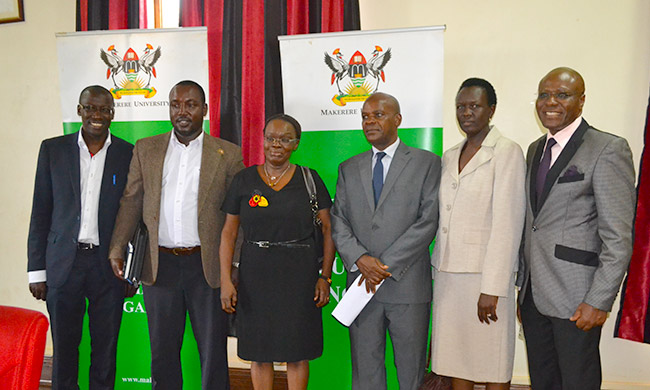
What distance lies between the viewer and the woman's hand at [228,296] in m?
2.42

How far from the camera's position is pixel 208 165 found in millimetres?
2523

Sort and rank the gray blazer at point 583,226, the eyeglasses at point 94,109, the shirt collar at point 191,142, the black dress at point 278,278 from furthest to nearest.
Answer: the eyeglasses at point 94,109 < the shirt collar at point 191,142 < the black dress at point 278,278 < the gray blazer at point 583,226

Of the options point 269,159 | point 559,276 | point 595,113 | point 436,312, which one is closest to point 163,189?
point 269,159

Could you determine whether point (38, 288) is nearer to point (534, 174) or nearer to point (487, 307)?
point (487, 307)

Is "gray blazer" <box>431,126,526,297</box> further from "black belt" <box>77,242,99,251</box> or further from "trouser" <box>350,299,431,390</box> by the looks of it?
"black belt" <box>77,242,99,251</box>

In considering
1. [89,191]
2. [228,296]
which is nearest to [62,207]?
[89,191]

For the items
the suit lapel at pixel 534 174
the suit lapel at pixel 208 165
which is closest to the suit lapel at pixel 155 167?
the suit lapel at pixel 208 165

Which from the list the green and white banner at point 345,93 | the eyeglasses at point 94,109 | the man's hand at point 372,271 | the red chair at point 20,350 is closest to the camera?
the red chair at point 20,350

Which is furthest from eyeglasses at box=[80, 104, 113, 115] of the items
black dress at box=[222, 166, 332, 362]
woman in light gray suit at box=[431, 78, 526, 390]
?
woman in light gray suit at box=[431, 78, 526, 390]

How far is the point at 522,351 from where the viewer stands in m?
3.29

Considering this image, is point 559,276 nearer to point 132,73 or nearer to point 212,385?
point 212,385

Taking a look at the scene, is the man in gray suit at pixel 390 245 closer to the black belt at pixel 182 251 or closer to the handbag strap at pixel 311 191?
the handbag strap at pixel 311 191

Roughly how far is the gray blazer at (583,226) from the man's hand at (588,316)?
0.9 inches

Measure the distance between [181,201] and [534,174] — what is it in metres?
1.69
